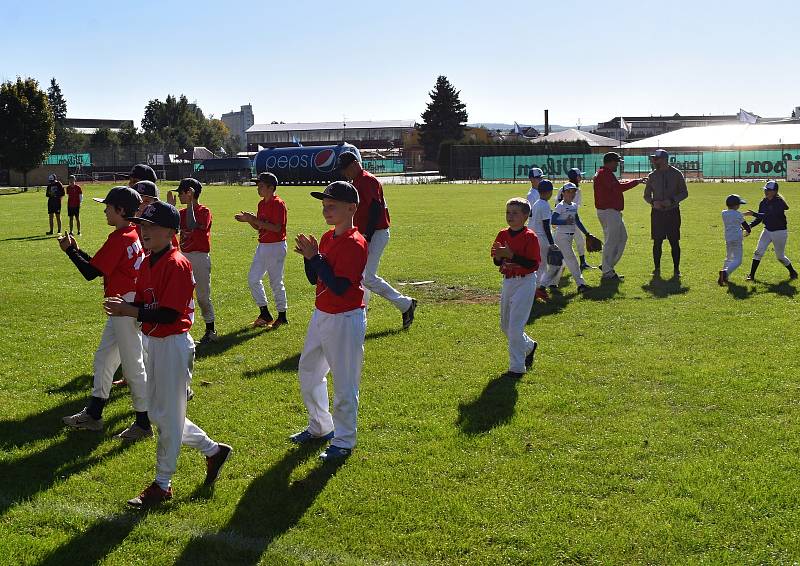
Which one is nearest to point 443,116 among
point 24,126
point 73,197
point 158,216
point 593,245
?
point 24,126

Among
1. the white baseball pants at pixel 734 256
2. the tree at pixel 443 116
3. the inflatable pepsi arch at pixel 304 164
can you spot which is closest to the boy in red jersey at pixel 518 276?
the white baseball pants at pixel 734 256

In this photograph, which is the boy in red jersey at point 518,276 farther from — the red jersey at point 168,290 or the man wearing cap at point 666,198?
the man wearing cap at point 666,198

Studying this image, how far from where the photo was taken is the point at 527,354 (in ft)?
27.9

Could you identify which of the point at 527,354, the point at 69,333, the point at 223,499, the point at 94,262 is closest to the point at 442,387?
the point at 527,354

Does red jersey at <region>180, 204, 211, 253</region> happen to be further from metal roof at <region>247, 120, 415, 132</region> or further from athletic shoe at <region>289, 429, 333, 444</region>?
metal roof at <region>247, 120, 415, 132</region>

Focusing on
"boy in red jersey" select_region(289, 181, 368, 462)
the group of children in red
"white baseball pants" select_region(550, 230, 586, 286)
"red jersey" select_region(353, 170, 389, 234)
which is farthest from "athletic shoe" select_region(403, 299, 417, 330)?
"boy in red jersey" select_region(289, 181, 368, 462)

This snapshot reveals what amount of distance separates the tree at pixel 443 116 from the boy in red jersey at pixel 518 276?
86.7 meters

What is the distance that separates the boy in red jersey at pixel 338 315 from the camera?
18.8 feet

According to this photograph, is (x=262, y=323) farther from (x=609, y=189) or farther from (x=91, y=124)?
(x=91, y=124)

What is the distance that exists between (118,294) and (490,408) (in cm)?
354

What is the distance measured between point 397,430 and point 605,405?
2076 millimetres

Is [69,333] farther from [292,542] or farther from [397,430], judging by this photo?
[292,542]

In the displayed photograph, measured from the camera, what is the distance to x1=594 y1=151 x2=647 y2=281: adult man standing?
1420cm

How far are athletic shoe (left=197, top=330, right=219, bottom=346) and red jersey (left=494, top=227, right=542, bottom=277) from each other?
4.14m
